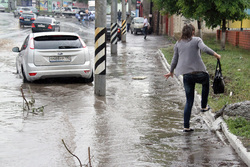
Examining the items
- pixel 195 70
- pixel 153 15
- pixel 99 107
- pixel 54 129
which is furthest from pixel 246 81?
pixel 153 15

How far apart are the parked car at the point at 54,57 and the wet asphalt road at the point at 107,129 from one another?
38cm

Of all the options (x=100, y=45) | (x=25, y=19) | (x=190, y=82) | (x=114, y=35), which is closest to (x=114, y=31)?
(x=114, y=35)

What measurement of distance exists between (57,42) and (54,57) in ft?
1.53

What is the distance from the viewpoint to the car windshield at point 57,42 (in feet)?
41.3

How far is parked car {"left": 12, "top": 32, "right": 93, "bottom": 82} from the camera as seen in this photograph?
12.4m

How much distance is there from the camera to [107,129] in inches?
310

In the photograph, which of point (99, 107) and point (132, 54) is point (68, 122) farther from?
point (132, 54)

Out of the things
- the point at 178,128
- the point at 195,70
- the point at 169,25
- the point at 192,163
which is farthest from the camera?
the point at 169,25

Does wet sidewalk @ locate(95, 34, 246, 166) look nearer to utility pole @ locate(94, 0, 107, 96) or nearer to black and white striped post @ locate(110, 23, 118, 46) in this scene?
utility pole @ locate(94, 0, 107, 96)

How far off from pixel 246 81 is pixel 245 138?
561cm

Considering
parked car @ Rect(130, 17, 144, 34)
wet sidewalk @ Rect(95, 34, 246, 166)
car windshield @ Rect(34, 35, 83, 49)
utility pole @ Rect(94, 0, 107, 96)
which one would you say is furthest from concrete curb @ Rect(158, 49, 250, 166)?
parked car @ Rect(130, 17, 144, 34)

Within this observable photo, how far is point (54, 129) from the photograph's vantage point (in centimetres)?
784

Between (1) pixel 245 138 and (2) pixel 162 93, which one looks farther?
(2) pixel 162 93

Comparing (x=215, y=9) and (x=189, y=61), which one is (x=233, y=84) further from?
(x=215, y=9)
